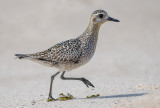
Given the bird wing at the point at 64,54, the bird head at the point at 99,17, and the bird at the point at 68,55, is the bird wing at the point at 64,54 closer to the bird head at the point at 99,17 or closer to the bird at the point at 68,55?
the bird at the point at 68,55

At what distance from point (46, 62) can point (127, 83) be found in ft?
9.24

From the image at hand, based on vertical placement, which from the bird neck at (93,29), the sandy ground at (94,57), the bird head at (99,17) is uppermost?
the bird head at (99,17)

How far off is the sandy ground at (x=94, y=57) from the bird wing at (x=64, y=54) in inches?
38.7

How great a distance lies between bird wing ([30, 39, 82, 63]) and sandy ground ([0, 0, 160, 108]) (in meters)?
0.98

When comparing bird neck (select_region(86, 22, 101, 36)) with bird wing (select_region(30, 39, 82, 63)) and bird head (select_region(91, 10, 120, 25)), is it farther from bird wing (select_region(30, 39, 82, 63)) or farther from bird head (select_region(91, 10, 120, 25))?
bird wing (select_region(30, 39, 82, 63))

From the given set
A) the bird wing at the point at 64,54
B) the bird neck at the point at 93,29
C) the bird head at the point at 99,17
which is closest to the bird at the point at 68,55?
the bird wing at the point at 64,54

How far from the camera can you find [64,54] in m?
12.4

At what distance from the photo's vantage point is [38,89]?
48.7ft

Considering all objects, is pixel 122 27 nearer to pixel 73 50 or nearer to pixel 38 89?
pixel 38 89

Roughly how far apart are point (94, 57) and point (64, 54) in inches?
277

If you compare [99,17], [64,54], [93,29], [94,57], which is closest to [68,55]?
[64,54]

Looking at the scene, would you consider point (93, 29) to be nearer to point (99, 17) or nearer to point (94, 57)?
point (99, 17)

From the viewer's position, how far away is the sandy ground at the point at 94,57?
12.5m

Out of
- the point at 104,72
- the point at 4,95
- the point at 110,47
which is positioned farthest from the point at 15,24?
the point at 4,95
